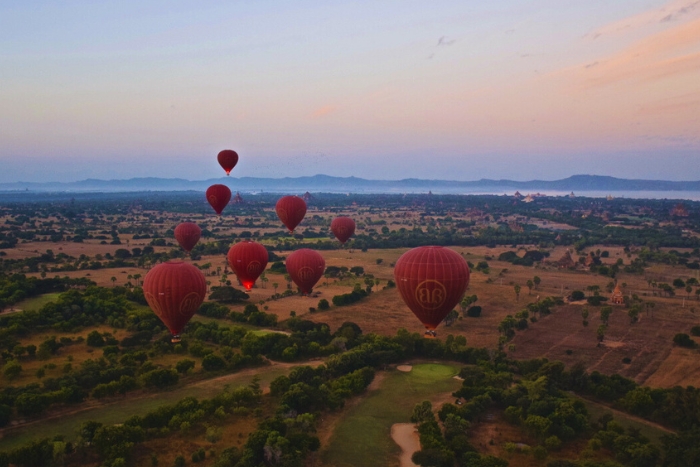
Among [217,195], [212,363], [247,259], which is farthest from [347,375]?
[217,195]

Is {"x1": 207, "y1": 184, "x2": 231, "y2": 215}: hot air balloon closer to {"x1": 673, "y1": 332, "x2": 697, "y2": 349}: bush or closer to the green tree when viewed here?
the green tree

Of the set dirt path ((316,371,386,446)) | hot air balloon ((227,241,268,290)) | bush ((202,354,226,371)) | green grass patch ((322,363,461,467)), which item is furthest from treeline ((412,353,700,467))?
hot air balloon ((227,241,268,290))

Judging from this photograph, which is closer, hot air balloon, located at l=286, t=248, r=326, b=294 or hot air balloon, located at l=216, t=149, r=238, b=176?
hot air balloon, located at l=286, t=248, r=326, b=294

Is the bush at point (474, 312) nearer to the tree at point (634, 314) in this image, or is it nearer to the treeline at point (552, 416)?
the tree at point (634, 314)

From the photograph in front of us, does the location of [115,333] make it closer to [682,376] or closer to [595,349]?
[595,349]

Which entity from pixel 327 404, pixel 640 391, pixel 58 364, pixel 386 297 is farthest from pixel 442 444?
pixel 386 297

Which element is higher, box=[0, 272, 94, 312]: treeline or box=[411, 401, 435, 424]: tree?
box=[0, 272, 94, 312]: treeline
